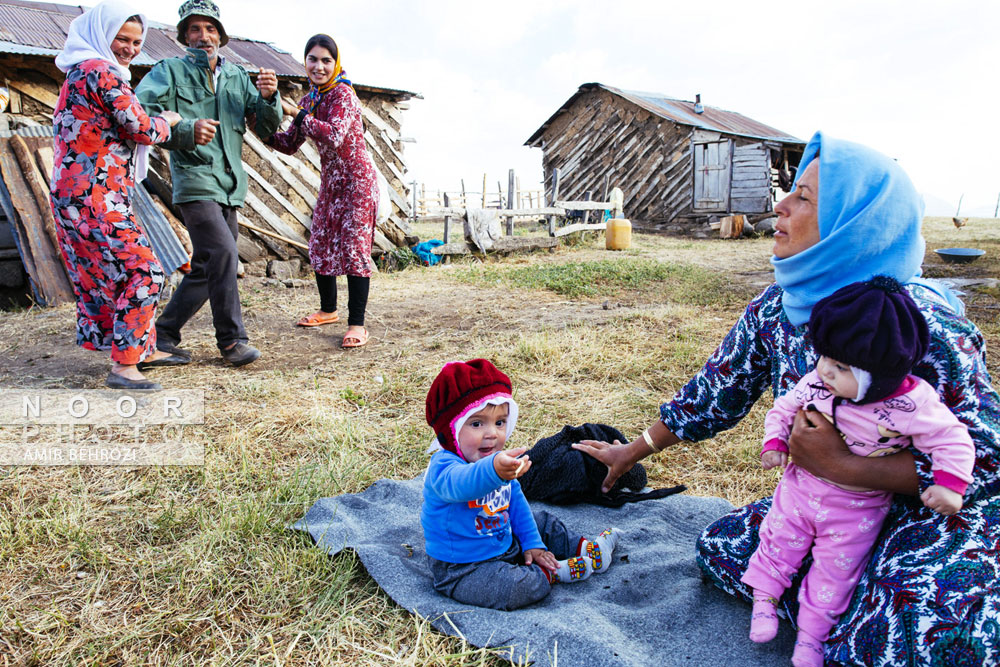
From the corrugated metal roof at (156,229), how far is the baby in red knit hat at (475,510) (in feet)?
15.7

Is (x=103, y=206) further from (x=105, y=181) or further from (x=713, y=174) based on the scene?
(x=713, y=174)

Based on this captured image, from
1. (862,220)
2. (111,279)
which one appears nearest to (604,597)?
(862,220)

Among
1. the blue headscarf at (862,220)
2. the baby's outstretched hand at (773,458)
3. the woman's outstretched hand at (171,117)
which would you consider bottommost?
the baby's outstretched hand at (773,458)

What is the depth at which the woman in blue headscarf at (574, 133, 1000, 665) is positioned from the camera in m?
1.36

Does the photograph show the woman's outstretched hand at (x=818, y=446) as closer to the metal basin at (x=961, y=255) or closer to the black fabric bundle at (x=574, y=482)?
the black fabric bundle at (x=574, y=482)

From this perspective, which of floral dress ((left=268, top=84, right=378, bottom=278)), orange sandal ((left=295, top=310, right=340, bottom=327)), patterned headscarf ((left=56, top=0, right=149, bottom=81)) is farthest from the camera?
orange sandal ((left=295, top=310, right=340, bottom=327))

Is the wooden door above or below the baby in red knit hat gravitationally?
above

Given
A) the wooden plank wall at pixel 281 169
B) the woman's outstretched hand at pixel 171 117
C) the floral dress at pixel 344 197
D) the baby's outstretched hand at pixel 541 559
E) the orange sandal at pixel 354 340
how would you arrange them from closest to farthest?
the baby's outstretched hand at pixel 541 559
the woman's outstretched hand at pixel 171 117
the floral dress at pixel 344 197
the orange sandal at pixel 354 340
the wooden plank wall at pixel 281 169

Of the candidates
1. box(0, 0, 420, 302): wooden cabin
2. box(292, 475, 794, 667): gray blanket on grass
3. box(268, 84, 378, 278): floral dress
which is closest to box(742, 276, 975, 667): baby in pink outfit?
box(292, 475, 794, 667): gray blanket on grass

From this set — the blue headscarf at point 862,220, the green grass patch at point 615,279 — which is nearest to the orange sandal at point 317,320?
the green grass patch at point 615,279

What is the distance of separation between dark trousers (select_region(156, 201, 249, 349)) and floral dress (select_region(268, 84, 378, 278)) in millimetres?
733

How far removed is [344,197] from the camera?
4.78 m

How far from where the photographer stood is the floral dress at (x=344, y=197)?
14.9 feet

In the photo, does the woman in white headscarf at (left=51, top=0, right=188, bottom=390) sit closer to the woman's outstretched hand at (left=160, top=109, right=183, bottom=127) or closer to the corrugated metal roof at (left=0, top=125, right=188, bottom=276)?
the woman's outstretched hand at (left=160, top=109, right=183, bottom=127)
